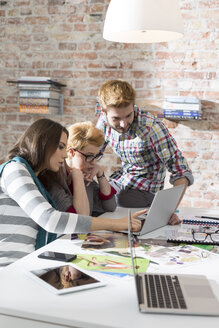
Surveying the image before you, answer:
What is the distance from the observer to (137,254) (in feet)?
4.72

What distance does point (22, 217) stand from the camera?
5.37ft

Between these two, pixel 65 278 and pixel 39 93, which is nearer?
pixel 65 278

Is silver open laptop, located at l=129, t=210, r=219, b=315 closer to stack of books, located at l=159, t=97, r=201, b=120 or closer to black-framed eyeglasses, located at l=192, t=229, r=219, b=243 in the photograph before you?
black-framed eyeglasses, located at l=192, t=229, r=219, b=243

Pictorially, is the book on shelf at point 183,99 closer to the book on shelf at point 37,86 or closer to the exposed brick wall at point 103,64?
the exposed brick wall at point 103,64

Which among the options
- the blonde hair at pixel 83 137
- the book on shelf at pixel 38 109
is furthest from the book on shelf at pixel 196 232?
the book on shelf at pixel 38 109

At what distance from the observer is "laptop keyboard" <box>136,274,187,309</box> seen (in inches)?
39.1

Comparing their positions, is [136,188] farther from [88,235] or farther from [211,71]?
[211,71]

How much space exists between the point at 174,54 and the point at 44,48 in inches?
48.0

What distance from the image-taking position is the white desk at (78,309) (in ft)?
3.05

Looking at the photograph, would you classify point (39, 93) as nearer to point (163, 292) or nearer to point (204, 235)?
point (204, 235)

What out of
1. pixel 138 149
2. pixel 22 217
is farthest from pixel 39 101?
pixel 22 217

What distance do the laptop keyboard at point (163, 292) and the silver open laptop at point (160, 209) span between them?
49cm

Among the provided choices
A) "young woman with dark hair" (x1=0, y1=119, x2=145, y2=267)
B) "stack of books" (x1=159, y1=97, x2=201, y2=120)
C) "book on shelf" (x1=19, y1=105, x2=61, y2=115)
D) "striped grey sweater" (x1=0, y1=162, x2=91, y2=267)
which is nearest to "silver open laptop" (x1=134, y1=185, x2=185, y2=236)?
"young woman with dark hair" (x1=0, y1=119, x2=145, y2=267)

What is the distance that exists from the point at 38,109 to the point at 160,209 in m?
2.18
